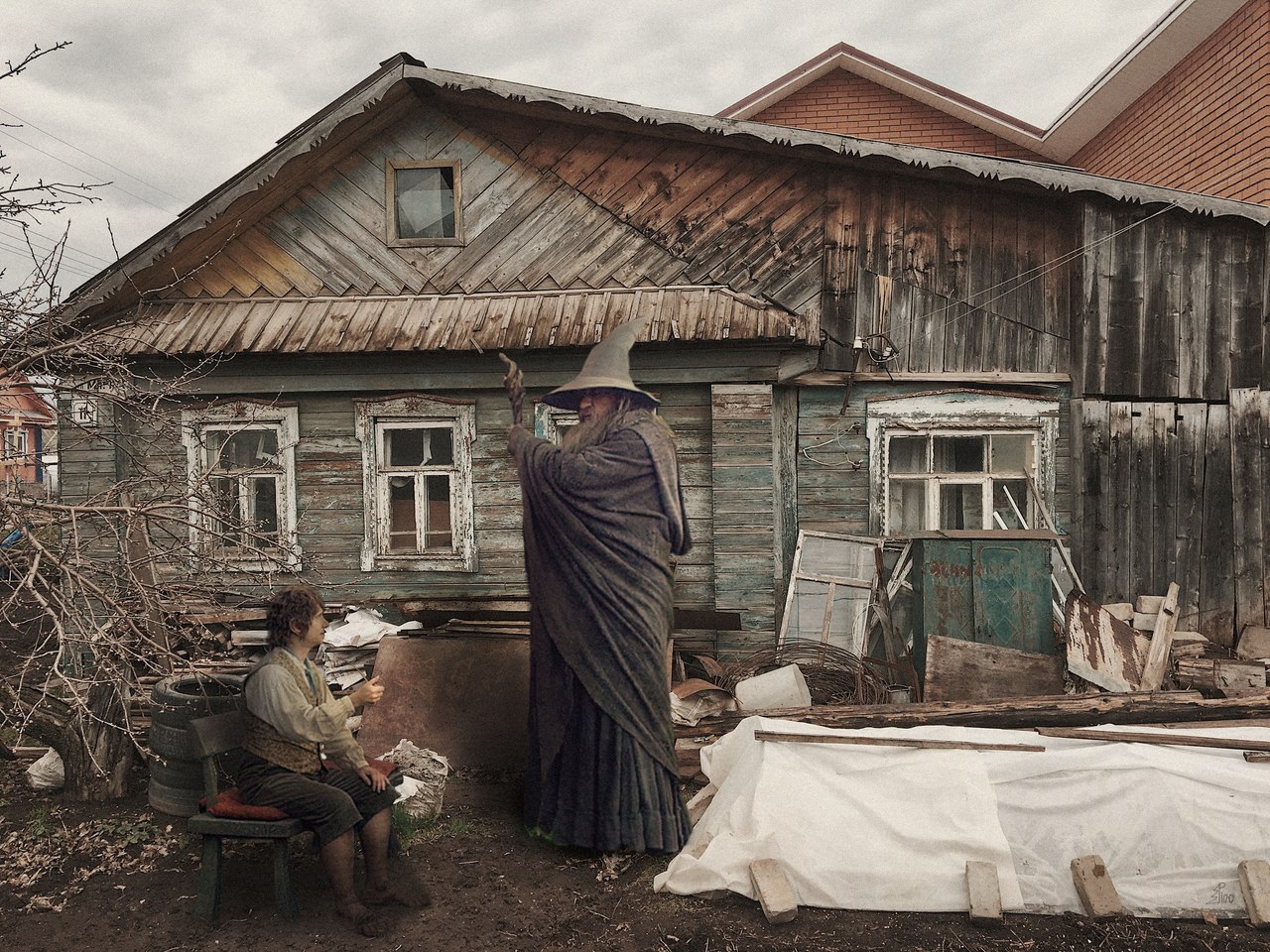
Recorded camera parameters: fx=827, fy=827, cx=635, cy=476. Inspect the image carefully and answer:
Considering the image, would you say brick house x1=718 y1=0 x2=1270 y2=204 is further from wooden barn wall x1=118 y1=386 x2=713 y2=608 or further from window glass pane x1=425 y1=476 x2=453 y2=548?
window glass pane x1=425 y1=476 x2=453 y2=548

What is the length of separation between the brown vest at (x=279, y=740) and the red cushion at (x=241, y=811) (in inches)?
7.3

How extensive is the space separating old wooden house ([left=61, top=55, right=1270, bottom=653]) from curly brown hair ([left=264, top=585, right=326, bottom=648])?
3525 millimetres

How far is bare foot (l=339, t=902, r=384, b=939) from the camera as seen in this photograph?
3504mm

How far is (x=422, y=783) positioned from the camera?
4.68 m

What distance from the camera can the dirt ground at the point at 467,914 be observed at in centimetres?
348

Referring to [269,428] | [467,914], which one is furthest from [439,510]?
[467,914]

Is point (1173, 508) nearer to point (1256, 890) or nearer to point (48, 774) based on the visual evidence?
point (1256, 890)

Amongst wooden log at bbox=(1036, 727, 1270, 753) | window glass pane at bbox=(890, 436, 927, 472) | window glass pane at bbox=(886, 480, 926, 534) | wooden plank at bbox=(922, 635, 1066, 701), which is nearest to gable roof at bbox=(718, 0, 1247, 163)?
window glass pane at bbox=(890, 436, 927, 472)

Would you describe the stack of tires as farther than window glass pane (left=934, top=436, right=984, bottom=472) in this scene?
No

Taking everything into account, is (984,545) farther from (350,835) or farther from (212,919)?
(212,919)

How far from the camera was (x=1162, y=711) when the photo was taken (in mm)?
5094

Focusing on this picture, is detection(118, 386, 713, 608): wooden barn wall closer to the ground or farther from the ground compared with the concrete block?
farther from the ground

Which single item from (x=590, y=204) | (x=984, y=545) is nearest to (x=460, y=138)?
(x=590, y=204)

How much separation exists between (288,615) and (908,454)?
18.7 ft
